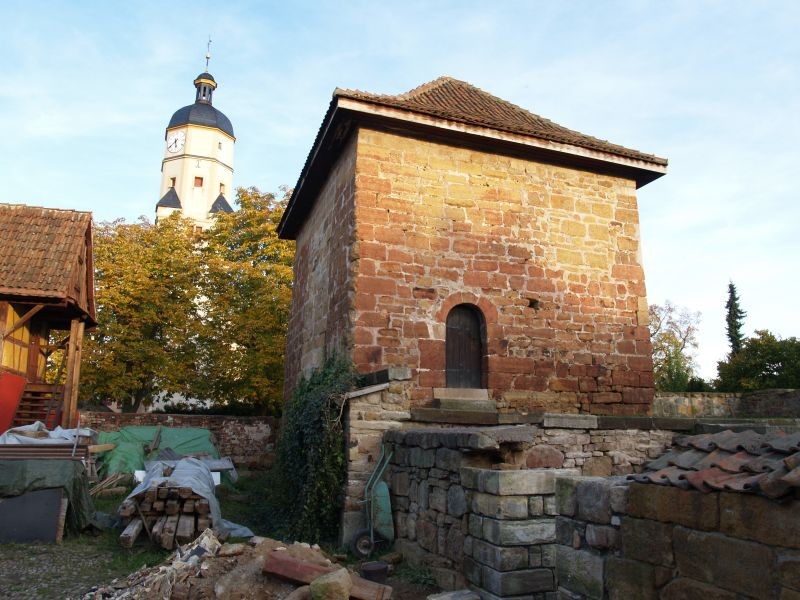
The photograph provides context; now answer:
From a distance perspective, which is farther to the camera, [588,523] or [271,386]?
[271,386]

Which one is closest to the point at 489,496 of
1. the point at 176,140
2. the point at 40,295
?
the point at 40,295

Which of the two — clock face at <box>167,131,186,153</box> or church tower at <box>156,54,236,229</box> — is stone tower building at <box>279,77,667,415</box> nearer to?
church tower at <box>156,54,236,229</box>

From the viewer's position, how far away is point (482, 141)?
380 inches

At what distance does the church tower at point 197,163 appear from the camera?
45.2 meters

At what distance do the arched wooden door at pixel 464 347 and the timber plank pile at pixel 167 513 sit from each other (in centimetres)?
388

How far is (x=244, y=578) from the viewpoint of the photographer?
5.08 metres

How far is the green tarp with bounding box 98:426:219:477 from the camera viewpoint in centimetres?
1306

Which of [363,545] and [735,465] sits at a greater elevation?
[735,465]

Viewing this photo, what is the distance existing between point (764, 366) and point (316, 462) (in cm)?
1739

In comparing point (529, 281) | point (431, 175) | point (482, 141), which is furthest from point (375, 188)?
point (529, 281)

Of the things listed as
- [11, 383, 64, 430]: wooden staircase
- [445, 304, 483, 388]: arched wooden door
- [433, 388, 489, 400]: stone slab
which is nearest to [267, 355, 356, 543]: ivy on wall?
[433, 388, 489, 400]: stone slab

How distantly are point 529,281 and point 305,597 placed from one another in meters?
6.31

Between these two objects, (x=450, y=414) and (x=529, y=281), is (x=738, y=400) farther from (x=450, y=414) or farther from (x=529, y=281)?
(x=450, y=414)

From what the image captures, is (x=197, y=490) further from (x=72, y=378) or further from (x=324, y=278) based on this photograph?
(x=72, y=378)
